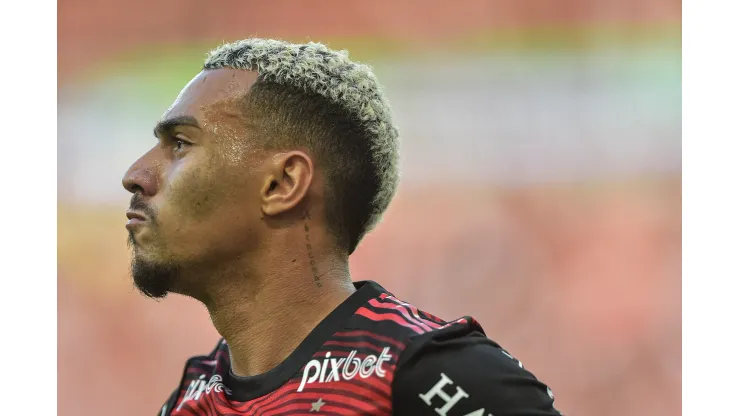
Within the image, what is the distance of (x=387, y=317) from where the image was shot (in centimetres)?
168

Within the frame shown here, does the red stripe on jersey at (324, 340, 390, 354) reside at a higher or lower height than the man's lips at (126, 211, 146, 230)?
lower

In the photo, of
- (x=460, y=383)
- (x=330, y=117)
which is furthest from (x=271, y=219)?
(x=460, y=383)

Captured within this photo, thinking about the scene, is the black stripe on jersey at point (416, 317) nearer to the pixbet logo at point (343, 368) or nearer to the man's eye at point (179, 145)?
the pixbet logo at point (343, 368)

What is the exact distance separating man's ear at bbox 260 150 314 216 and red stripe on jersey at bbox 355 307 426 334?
261 millimetres

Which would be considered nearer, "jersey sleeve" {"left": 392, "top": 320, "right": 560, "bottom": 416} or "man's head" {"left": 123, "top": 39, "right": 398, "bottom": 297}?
"jersey sleeve" {"left": 392, "top": 320, "right": 560, "bottom": 416}

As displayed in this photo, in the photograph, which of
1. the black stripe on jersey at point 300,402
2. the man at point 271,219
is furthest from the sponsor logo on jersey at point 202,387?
the black stripe on jersey at point 300,402

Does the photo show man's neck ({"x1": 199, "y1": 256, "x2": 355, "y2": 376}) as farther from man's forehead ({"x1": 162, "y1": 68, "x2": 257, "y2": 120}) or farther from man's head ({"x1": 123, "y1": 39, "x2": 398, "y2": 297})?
man's forehead ({"x1": 162, "y1": 68, "x2": 257, "y2": 120})

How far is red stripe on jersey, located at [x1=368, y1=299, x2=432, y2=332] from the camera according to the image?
1.64 meters

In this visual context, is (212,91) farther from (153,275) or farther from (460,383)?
(460,383)

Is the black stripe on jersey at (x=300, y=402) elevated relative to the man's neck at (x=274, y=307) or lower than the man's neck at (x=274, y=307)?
lower

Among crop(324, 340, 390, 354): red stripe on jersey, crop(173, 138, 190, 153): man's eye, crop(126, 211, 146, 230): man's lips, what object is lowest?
crop(324, 340, 390, 354): red stripe on jersey

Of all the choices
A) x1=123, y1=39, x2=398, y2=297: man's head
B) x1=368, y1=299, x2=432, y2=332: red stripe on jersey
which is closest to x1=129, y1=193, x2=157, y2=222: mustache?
x1=123, y1=39, x2=398, y2=297: man's head

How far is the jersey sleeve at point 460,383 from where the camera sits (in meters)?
1.50

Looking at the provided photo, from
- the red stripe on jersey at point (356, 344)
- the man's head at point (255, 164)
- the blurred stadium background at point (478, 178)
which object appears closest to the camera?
the red stripe on jersey at point (356, 344)
